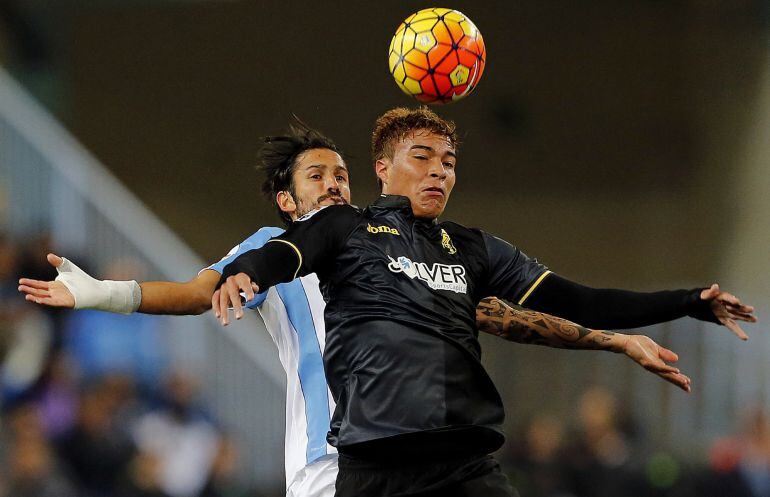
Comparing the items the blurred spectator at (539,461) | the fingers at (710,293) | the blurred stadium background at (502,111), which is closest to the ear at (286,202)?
the fingers at (710,293)

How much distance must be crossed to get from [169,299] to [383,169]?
1203mm

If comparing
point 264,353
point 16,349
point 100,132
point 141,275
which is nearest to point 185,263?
point 141,275

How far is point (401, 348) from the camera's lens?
4105mm

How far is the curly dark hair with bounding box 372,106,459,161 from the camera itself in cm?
466

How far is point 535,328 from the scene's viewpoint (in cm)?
486

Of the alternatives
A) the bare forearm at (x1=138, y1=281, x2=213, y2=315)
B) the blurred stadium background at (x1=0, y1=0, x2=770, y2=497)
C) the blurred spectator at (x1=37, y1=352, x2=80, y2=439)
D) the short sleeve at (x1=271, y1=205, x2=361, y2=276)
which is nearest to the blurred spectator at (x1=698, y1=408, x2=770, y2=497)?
the blurred stadium background at (x1=0, y1=0, x2=770, y2=497)

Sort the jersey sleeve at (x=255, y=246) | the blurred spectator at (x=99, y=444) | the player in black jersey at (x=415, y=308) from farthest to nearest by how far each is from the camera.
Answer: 1. the blurred spectator at (x=99, y=444)
2. the jersey sleeve at (x=255, y=246)
3. the player in black jersey at (x=415, y=308)

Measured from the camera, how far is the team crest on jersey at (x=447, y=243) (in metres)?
4.49

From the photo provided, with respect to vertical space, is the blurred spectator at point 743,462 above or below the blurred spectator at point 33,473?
above

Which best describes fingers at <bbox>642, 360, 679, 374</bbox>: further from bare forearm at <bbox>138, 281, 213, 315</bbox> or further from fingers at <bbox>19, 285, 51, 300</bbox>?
fingers at <bbox>19, 285, 51, 300</bbox>

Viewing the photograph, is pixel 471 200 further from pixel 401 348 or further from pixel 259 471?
pixel 401 348

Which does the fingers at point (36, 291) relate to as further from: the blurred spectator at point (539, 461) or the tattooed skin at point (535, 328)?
the blurred spectator at point (539, 461)

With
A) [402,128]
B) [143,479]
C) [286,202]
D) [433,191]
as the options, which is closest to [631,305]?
[433,191]

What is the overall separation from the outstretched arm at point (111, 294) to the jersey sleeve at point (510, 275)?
124 cm
